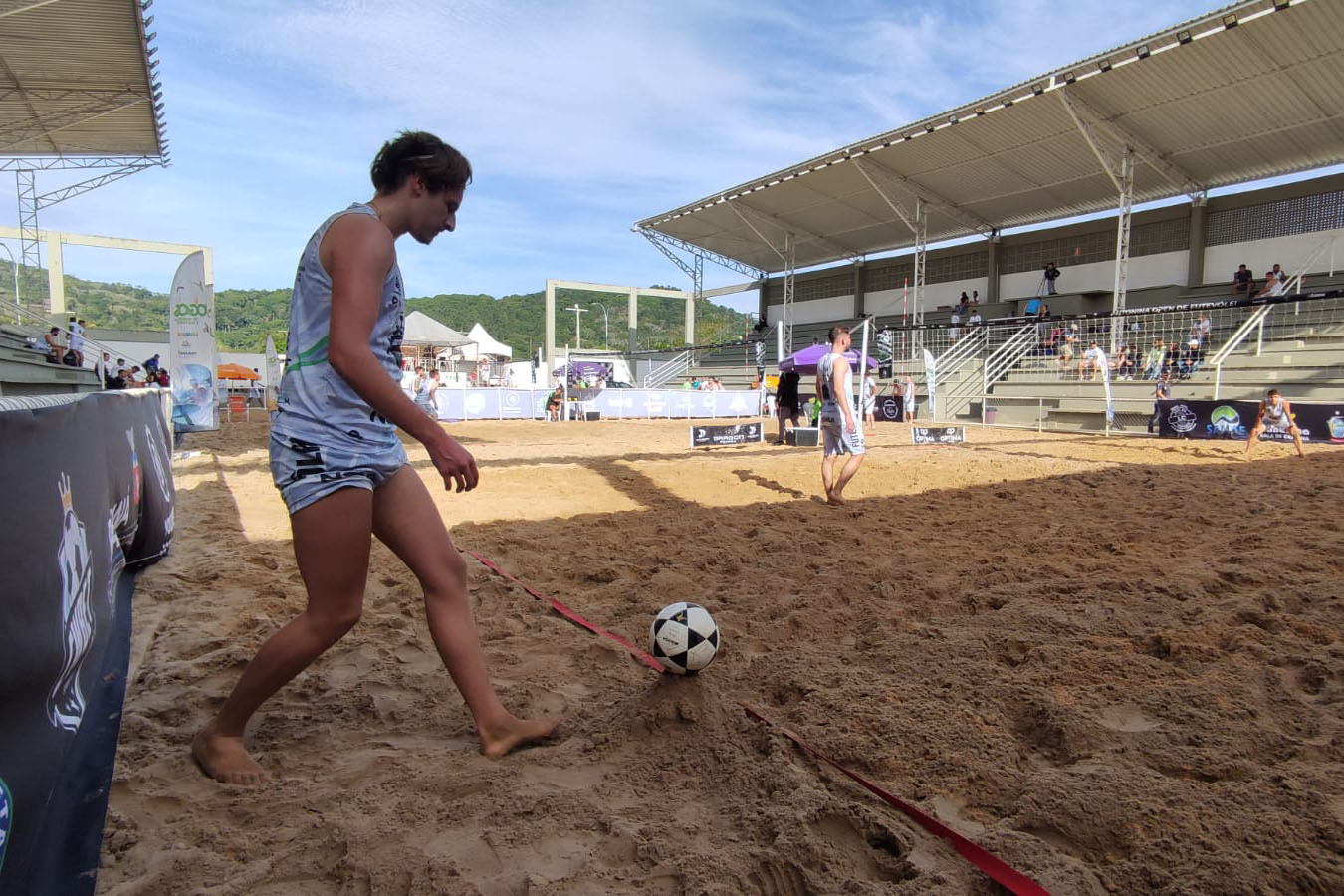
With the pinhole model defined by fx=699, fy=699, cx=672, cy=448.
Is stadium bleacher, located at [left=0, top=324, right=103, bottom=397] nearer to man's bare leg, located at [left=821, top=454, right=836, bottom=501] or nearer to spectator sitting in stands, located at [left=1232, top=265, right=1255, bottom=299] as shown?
man's bare leg, located at [left=821, top=454, right=836, bottom=501]

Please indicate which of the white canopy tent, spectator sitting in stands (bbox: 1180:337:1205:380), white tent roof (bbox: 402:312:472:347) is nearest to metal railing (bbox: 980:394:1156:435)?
spectator sitting in stands (bbox: 1180:337:1205:380)

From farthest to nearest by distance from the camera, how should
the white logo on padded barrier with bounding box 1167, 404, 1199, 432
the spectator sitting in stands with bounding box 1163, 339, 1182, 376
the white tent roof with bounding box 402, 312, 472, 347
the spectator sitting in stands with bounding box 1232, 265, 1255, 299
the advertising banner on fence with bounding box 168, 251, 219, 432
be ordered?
1. the white tent roof with bounding box 402, 312, 472, 347
2. the spectator sitting in stands with bounding box 1232, 265, 1255, 299
3. the spectator sitting in stands with bounding box 1163, 339, 1182, 376
4. the white logo on padded barrier with bounding box 1167, 404, 1199, 432
5. the advertising banner on fence with bounding box 168, 251, 219, 432

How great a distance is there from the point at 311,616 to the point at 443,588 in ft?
1.19

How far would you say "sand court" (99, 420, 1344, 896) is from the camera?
65.0 inches

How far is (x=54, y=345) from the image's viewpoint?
1905cm

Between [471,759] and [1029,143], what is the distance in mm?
23328

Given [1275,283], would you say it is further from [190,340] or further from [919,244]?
[190,340]

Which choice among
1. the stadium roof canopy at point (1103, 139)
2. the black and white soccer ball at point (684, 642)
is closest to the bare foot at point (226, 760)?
the black and white soccer ball at point (684, 642)

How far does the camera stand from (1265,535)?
4.78 metres

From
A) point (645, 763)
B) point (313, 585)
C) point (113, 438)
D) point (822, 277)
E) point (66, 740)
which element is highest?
point (822, 277)

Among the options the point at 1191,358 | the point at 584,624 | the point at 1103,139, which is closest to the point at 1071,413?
the point at 1191,358

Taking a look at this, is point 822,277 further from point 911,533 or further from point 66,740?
point 66,740

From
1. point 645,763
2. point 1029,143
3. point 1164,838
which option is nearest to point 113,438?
point 645,763

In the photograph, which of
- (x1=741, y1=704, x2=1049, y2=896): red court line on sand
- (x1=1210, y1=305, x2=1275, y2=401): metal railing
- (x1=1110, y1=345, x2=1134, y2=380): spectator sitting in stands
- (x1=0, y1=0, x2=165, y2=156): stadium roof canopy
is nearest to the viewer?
(x1=741, y1=704, x2=1049, y2=896): red court line on sand
